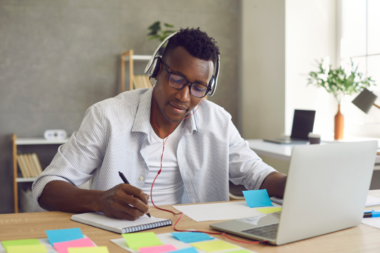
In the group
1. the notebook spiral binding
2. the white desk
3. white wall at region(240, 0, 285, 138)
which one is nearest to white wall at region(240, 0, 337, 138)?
white wall at region(240, 0, 285, 138)

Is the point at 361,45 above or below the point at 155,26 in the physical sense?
below

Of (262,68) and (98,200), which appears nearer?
(98,200)

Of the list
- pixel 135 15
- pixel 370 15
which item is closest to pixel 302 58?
pixel 370 15

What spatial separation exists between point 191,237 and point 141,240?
4.3 inches

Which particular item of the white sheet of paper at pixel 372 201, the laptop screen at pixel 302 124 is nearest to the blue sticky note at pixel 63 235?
the white sheet of paper at pixel 372 201

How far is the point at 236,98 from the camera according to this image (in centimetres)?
381

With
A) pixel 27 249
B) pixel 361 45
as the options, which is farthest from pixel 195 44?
pixel 361 45

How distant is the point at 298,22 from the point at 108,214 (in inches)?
100

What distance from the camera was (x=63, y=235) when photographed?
2.76 feet

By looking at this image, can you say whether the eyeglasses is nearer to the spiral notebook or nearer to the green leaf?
the spiral notebook

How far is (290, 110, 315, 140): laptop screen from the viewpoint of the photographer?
8.86 feet

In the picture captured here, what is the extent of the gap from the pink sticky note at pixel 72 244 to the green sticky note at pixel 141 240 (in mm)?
77

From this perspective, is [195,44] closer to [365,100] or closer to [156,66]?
[156,66]

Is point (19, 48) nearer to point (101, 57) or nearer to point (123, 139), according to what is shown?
point (101, 57)
